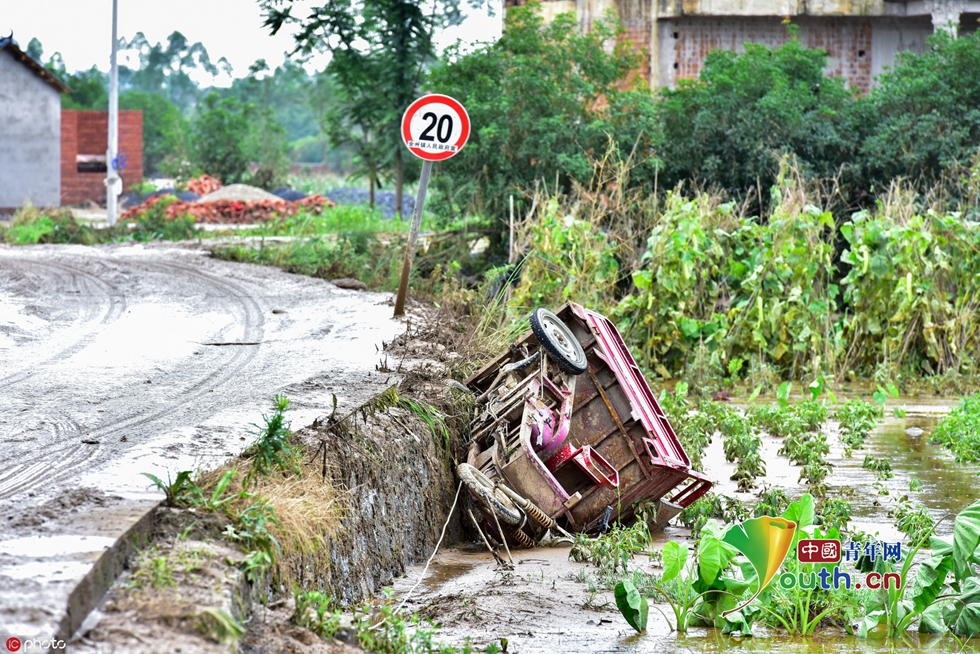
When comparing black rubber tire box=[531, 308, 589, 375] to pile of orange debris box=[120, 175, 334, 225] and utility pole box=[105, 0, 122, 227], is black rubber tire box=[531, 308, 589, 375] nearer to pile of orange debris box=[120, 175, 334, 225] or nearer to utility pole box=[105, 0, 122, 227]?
utility pole box=[105, 0, 122, 227]

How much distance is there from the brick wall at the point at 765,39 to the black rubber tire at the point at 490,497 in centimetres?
2213

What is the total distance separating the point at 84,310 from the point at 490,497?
7.08m

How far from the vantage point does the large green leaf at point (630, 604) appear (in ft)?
18.6

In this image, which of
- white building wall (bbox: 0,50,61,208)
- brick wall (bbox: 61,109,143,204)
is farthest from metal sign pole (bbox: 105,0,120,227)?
brick wall (bbox: 61,109,143,204)

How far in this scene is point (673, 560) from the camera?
19.4ft

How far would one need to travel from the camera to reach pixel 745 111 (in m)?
21.8

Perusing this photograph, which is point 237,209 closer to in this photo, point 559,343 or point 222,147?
point 222,147

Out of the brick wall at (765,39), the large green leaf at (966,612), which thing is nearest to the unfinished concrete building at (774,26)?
the brick wall at (765,39)

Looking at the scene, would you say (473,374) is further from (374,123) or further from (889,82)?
(374,123)

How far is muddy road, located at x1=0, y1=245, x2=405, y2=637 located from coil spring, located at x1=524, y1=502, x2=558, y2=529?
4.61ft

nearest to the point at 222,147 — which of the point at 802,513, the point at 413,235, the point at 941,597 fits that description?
the point at 413,235

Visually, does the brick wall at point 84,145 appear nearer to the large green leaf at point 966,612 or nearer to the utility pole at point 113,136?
the utility pole at point 113,136

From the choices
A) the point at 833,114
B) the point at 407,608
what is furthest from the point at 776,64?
the point at 407,608

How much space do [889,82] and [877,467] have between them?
47.9 ft
